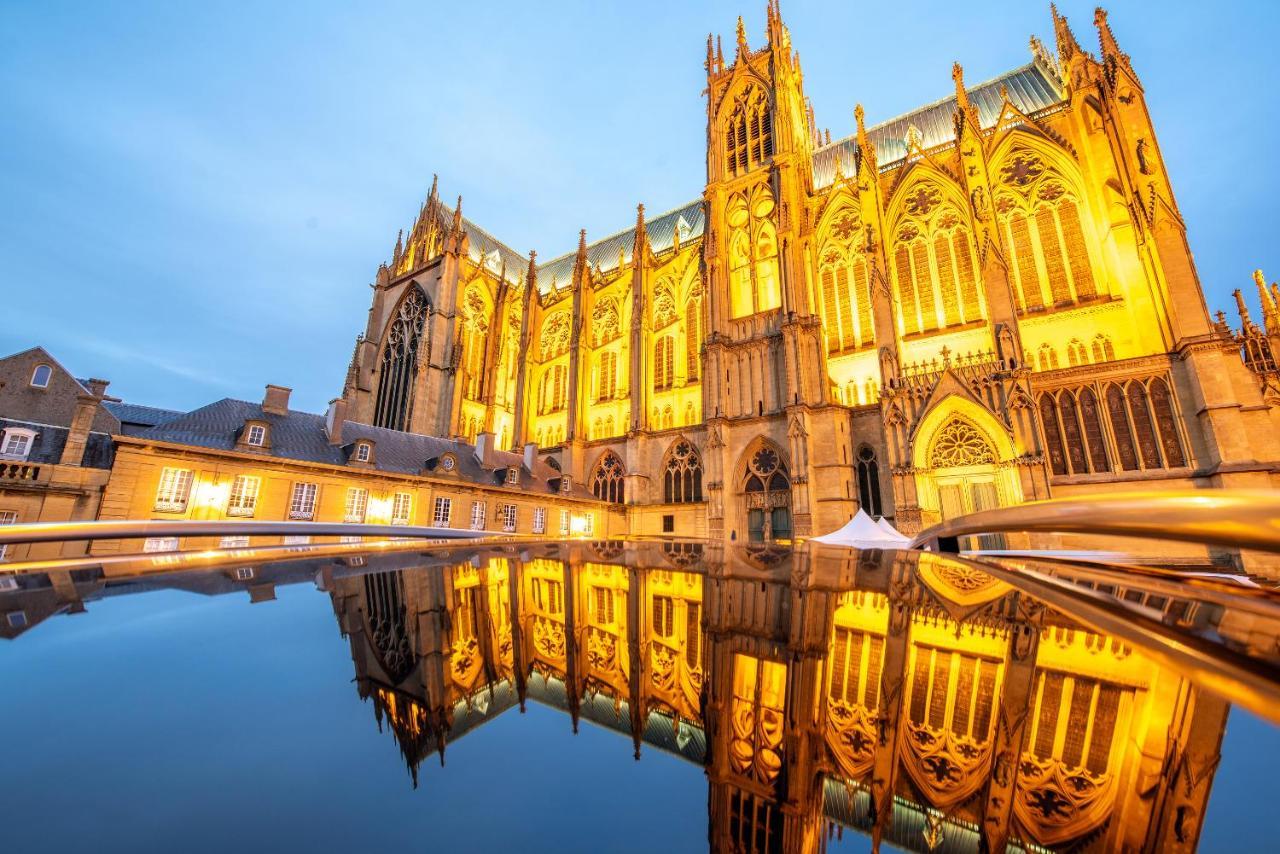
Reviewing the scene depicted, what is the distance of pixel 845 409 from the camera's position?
18.6m

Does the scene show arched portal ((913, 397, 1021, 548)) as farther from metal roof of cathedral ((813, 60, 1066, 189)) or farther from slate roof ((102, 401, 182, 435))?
slate roof ((102, 401, 182, 435))

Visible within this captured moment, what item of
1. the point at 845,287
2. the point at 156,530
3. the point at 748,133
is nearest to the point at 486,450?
the point at 845,287

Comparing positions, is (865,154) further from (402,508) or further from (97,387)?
(97,387)

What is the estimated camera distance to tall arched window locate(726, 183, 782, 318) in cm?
2202

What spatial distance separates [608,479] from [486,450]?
20.2 feet

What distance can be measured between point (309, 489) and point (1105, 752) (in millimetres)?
18423

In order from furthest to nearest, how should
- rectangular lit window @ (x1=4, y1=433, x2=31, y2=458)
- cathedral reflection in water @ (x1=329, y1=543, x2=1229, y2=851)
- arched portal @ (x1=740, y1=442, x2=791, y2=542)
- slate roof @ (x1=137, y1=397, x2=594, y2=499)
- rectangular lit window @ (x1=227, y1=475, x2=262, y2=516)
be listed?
arched portal @ (x1=740, y1=442, x2=791, y2=542) < rectangular lit window @ (x1=4, y1=433, x2=31, y2=458) < slate roof @ (x1=137, y1=397, x2=594, y2=499) < rectangular lit window @ (x1=227, y1=475, x2=262, y2=516) < cathedral reflection in water @ (x1=329, y1=543, x2=1229, y2=851)

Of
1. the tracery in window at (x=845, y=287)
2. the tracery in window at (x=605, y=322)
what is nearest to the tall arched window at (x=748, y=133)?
the tracery in window at (x=845, y=287)

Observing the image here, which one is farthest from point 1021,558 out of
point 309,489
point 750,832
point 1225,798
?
point 309,489

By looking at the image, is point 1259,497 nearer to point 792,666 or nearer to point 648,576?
point 792,666

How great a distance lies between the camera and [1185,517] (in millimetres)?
1146

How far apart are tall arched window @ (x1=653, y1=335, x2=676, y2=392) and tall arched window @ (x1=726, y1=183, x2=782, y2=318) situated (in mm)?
4755

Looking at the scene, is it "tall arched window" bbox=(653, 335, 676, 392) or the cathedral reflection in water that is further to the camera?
"tall arched window" bbox=(653, 335, 676, 392)

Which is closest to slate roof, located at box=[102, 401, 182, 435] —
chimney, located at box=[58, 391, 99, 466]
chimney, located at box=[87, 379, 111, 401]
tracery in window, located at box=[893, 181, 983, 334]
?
chimney, located at box=[87, 379, 111, 401]
